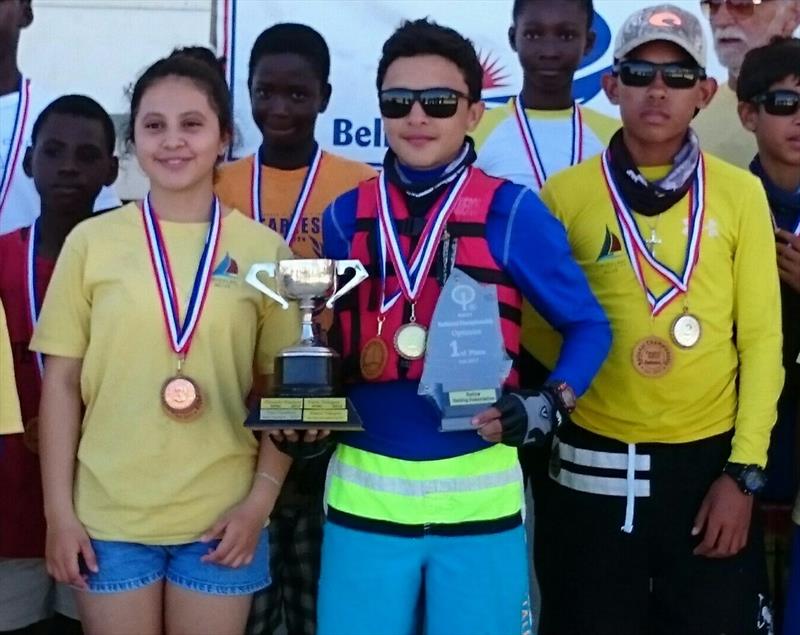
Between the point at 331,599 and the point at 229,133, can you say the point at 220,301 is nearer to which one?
the point at 229,133

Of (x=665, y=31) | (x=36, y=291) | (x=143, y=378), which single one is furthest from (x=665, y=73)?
(x=36, y=291)

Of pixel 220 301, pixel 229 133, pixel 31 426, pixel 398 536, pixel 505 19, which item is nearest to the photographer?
pixel 398 536

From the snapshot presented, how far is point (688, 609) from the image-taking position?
2.41 m

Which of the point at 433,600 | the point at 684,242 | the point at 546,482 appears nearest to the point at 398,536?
the point at 433,600

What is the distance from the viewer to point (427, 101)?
2199 millimetres

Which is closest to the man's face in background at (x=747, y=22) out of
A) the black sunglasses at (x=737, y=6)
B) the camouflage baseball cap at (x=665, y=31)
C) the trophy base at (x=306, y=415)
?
the black sunglasses at (x=737, y=6)

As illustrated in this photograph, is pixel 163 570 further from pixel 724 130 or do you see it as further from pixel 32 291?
pixel 724 130

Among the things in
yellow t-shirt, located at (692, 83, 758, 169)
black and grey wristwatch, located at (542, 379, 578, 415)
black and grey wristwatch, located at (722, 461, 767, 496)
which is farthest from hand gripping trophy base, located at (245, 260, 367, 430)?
yellow t-shirt, located at (692, 83, 758, 169)

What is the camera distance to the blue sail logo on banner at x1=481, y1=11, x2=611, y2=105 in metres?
3.40

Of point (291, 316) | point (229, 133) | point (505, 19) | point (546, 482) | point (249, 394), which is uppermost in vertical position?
point (505, 19)

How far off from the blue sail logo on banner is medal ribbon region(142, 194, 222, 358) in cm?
146

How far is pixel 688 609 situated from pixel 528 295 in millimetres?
909

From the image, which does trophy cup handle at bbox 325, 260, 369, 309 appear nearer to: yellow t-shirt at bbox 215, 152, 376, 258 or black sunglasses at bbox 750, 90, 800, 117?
yellow t-shirt at bbox 215, 152, 376, 258

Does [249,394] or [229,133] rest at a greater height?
[229,133]
